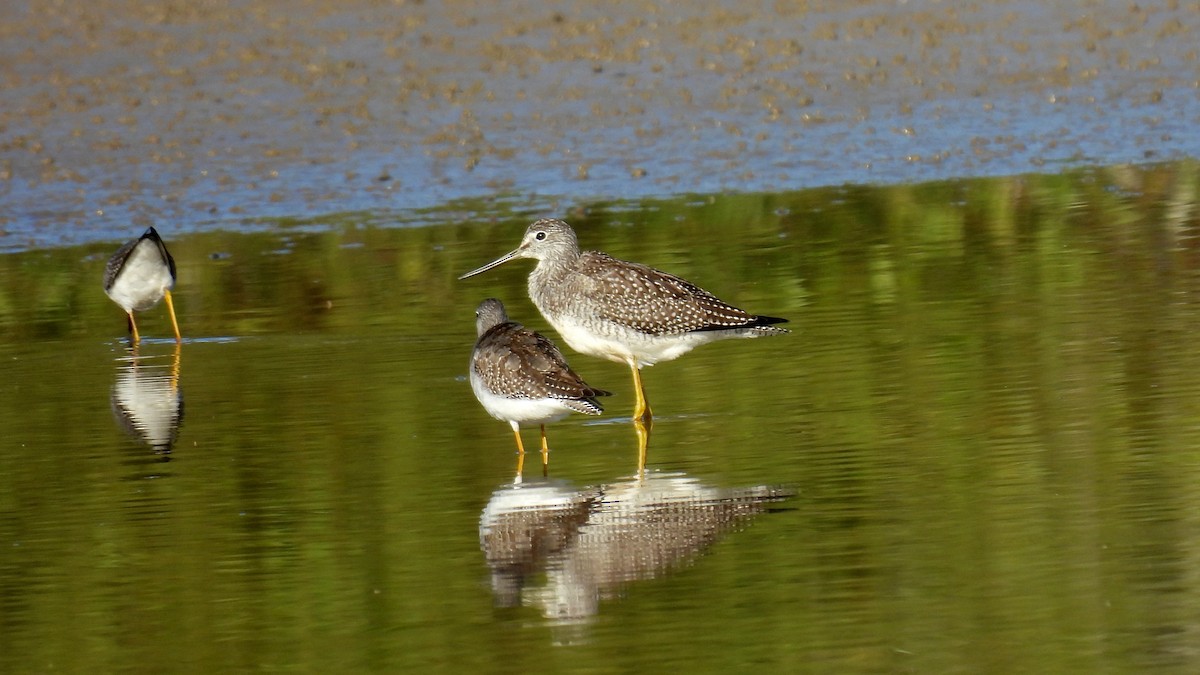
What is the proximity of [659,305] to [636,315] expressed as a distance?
0.41ft

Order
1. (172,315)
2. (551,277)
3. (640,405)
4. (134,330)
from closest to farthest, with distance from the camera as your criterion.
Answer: (640,405) < (551,277) < (172,315) < (134,330)

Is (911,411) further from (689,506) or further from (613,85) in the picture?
(613,85)

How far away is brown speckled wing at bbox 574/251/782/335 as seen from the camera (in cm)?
1002

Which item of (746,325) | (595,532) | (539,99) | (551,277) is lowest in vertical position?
(595,532)

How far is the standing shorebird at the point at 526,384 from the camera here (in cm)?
880

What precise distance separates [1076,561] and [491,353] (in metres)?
3.28

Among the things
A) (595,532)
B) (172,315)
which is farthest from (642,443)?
(172,315)

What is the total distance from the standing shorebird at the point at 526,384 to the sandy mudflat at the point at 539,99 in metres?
7.87

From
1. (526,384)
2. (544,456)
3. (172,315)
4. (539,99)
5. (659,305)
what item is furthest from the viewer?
(539,99)

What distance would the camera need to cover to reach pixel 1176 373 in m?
9.41

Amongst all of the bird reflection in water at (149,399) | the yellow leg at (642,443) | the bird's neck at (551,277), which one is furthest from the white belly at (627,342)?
the bird reflection in water at (149,399)

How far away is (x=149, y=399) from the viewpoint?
1083 centimetres

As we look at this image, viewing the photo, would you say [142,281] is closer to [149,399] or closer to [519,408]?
[149,399]

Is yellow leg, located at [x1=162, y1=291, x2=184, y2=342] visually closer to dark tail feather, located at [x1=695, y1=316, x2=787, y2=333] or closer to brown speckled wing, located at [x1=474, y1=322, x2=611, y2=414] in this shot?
brown speckled wing, located at [x1=474, y1=322, x2=611, y2=414]
